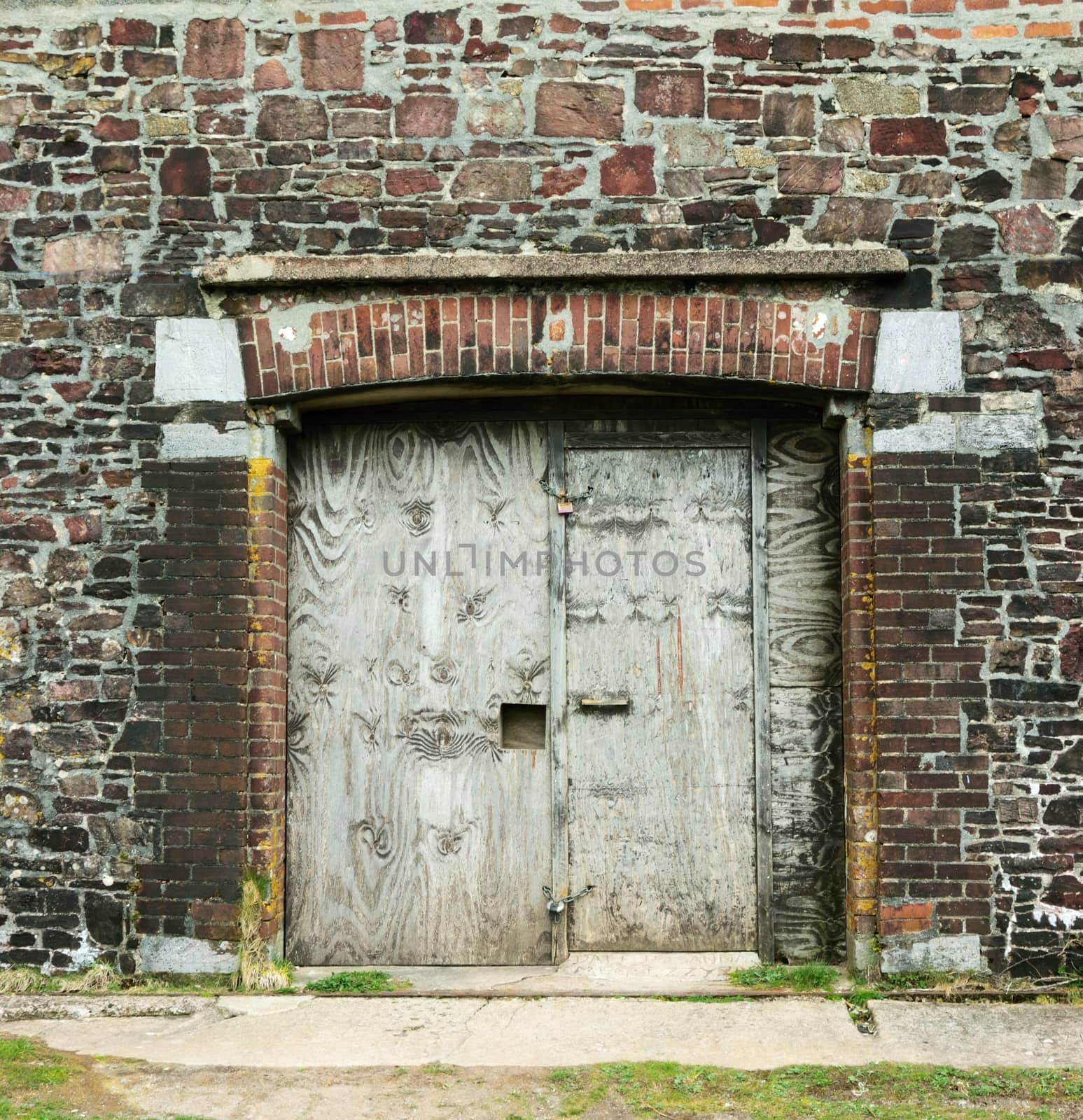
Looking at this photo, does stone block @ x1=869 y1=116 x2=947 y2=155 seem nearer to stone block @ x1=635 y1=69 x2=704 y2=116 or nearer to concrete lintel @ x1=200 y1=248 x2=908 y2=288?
concrete lintel @ x1=200 y1=248 x2=908 y2=288

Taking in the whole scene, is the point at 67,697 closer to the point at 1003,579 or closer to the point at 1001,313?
the point at 1003,579

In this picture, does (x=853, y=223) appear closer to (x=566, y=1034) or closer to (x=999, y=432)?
(x=999, y=432)

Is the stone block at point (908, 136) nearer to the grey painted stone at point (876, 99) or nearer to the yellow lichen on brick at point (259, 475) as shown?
the grey painted stone at point (876, 99)

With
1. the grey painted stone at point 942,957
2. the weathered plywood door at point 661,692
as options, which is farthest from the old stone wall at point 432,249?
the weathered plywood door at point 661,692

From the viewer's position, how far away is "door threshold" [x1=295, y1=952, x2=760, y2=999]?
509 centimetres

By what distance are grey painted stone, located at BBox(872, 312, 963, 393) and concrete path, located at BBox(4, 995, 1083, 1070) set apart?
257 cm

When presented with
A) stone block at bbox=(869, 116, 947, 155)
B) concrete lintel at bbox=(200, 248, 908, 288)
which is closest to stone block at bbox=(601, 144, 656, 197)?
concrete lintel at bbox=(200, 248, 908, 288)

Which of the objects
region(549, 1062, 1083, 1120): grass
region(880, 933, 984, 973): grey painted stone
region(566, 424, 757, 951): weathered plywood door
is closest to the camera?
region(549, 1062, 1083, 1120): grass

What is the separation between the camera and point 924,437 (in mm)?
5160

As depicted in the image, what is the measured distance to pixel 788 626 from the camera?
5.45 meters

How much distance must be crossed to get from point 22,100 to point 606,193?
267 centimetres

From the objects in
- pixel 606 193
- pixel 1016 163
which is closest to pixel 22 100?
pixel 606 193

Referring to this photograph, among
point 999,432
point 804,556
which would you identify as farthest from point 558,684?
point 999,432

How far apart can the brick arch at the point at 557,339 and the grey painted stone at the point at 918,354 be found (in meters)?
0.06
